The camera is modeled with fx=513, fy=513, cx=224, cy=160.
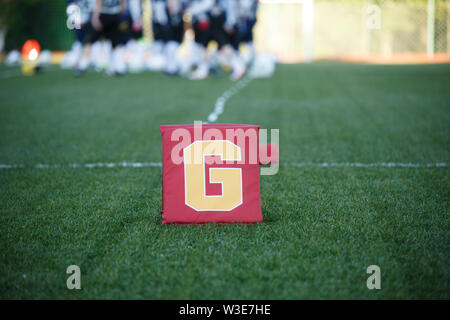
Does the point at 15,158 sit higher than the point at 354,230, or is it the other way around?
the point at 15,158

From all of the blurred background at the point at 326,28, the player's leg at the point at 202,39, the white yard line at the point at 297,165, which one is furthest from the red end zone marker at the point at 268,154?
the blurred background at the point at 326,28

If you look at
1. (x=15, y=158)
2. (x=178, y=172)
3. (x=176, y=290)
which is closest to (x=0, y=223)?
(x=178, y=172)

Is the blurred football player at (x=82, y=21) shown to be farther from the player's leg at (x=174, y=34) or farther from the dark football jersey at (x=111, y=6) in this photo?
the player's leg at (x=174, y=34)

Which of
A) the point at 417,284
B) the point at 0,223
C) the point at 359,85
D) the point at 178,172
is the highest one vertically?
the point at 359,85

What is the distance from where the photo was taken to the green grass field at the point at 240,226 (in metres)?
2.09

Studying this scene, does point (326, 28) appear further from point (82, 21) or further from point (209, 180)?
point (209, 180)

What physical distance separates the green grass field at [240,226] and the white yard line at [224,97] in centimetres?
15

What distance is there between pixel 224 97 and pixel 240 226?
510 centimetres

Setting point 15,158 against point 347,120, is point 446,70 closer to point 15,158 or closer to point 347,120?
point 347,120

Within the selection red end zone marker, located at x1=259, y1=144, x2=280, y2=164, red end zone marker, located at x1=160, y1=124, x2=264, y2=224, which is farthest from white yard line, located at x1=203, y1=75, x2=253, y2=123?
red end zone marker, located at x1=160, y1=124, x2=264, y2=224

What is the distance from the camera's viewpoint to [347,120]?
591 centimetres

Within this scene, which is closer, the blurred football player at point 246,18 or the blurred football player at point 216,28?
the blurred football player at point 216,28

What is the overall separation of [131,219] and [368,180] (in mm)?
1681

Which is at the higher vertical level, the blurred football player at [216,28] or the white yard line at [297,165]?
the blurred football player at [216,28]
